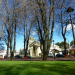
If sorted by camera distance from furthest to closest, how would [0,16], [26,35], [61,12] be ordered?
[26,35], [0,16], [61,12]

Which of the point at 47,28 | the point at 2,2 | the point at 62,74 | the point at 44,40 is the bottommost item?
the point at 62,74

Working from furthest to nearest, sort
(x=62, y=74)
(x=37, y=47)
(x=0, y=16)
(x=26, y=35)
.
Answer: (x=37, y=47), (x=26, y=35), (x=0, y=16), (x=62, y=74)

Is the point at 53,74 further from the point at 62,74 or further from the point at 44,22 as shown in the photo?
the point at 44,22

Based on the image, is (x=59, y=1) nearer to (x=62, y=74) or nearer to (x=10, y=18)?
(x=10, y=18)

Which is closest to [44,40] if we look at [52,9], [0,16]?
[52,9]

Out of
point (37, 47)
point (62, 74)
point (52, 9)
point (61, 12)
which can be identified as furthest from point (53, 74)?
point (37, 47)

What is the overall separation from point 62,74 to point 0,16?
20715 mm

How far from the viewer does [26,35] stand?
117 feet

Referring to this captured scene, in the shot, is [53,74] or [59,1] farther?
[59,1]

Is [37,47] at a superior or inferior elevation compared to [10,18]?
inferior

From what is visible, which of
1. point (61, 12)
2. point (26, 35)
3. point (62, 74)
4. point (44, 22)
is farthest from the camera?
point (26, 35)

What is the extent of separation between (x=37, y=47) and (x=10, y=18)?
33.9 meters

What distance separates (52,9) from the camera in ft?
57.7

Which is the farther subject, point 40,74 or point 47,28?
point 47,28
